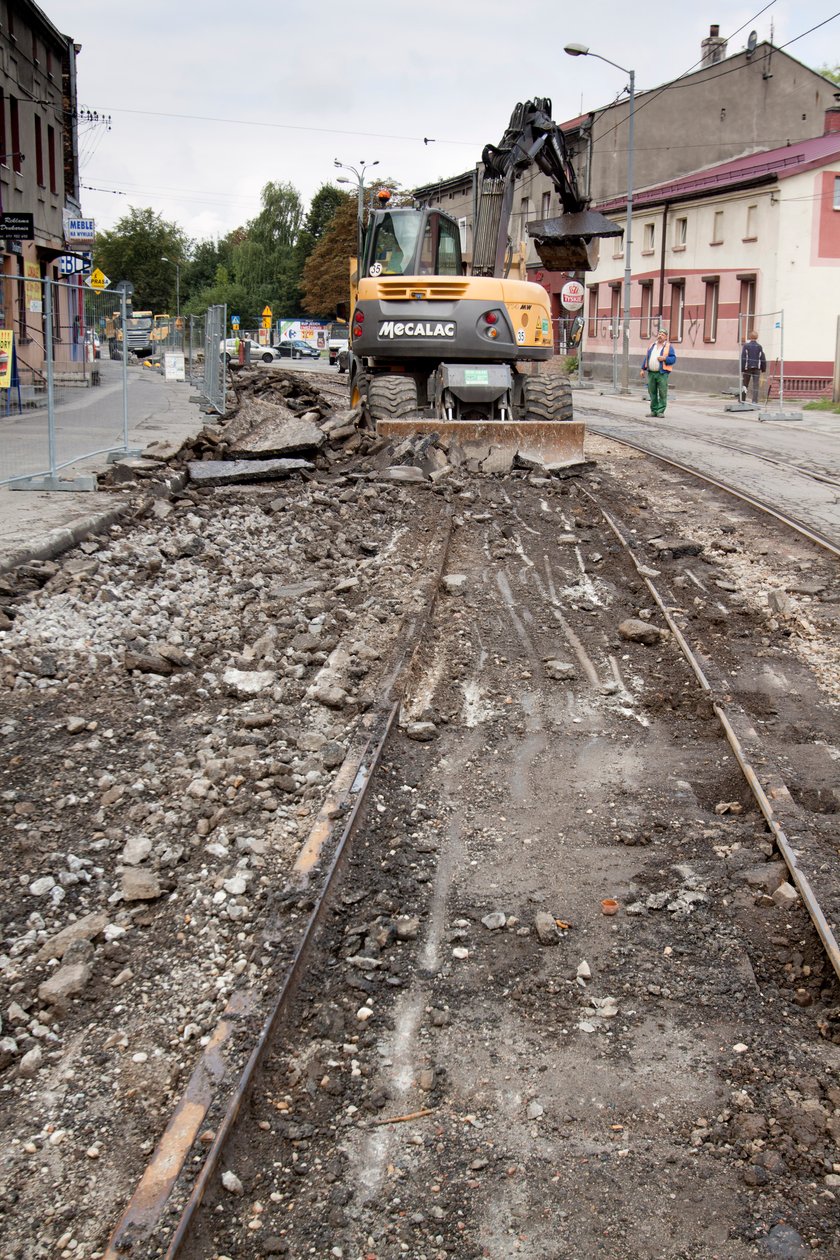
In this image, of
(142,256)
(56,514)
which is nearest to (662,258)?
(56,514)

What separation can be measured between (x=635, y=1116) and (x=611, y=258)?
168 feet

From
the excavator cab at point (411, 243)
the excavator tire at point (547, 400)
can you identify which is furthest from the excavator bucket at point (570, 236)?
the excavator tire at point (547, 400)

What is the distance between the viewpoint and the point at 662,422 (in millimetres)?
26297

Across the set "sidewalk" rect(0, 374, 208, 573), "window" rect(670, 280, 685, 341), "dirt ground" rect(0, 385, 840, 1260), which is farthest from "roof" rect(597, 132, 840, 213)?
"dirt ground" rect(0, 385, 840, 1260)

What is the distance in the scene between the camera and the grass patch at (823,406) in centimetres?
3019

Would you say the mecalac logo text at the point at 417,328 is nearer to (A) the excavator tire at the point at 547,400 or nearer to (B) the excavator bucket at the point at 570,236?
(A) the excavator tire at the point at 547,400

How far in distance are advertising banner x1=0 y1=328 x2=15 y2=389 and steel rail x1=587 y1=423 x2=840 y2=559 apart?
837cm

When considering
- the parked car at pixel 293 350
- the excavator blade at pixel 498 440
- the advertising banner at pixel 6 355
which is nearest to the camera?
the advertising banner at pixel 6 355

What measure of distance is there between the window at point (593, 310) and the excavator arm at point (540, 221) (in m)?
36.1

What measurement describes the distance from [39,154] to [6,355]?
21.6 meters

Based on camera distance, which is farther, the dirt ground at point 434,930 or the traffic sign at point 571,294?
the traffic sign at point 571,294

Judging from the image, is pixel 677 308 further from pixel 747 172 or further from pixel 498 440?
pixel 498 440

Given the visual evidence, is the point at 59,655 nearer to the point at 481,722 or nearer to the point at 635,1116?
the point at 481,722

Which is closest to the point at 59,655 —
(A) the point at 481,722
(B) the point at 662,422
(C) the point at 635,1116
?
(A) the point at 481,722
